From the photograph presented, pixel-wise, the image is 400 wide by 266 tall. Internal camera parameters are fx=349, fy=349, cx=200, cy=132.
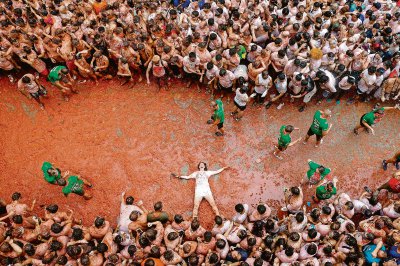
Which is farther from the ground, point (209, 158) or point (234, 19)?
point (234, 19)

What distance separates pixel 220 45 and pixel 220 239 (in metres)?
5.78

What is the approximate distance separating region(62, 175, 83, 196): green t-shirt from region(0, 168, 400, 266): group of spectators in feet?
2.10

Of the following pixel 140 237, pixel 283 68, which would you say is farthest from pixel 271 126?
pixel 140 237

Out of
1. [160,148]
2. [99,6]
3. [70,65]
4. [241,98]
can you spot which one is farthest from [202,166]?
[99,6]

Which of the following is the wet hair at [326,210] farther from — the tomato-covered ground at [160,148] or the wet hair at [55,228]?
the wet hair at [55,228]

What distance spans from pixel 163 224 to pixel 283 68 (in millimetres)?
5531

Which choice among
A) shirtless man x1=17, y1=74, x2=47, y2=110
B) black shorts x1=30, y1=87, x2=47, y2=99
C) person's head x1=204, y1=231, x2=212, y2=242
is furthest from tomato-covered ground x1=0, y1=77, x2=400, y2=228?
person's head x1=204, y1=231, x2=212, y2=242

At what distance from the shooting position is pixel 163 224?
320 inches

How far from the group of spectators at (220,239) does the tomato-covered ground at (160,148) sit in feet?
3.92

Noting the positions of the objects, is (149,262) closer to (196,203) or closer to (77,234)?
(77,234)

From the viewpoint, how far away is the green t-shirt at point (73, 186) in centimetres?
845

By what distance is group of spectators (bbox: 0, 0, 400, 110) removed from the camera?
388 inches

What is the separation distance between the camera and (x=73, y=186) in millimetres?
8492

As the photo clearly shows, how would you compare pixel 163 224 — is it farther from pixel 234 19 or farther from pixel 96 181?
pixel 234 19
